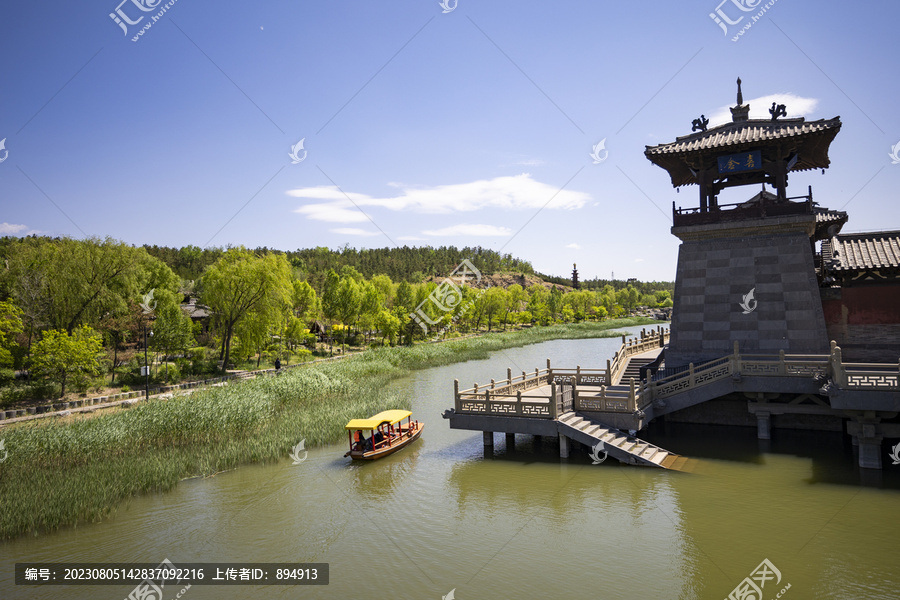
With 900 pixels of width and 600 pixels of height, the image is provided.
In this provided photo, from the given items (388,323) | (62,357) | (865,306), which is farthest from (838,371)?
(388,323)

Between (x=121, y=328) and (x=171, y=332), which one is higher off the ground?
(x=121, y=328)

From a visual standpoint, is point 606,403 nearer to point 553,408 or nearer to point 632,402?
point 632,402

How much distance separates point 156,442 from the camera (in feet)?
63.2

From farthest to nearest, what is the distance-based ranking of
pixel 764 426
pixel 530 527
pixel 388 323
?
1. pixel 388 323
2. pixel 764 426
3. pixel 530 527

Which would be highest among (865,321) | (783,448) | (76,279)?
(76,279)

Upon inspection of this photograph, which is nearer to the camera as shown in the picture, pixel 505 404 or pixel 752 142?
pixel 505 404

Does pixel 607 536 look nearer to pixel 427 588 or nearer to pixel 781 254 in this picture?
pixel 427 588

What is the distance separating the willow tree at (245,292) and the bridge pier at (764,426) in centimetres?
3027

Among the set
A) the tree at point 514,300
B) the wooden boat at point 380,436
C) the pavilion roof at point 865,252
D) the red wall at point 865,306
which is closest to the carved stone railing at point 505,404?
the wooden boat at point 380,436

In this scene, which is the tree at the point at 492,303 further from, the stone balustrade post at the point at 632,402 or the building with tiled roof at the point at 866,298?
the stone balustrade post at the point at 632,402

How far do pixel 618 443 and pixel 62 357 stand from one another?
90.0 feet

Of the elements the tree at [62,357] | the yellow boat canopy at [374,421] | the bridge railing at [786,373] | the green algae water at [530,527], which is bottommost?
the green algae water at [530,527]

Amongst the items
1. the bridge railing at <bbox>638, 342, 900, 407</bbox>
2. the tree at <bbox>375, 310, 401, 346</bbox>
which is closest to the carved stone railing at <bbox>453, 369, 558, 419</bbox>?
the bridge railing at <bbox>638, 342, 900, 407</bbox>

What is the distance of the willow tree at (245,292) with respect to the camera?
3675 cm
